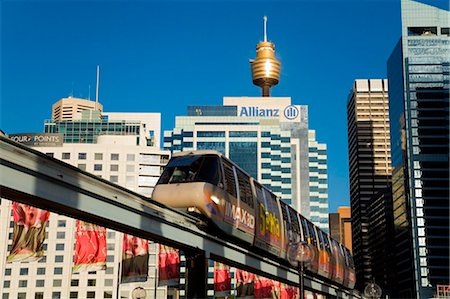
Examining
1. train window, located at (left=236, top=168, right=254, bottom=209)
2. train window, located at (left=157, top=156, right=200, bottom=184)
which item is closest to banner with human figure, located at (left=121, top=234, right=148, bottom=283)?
train window, located at (left=157, top=156, right=200, bottom=184)

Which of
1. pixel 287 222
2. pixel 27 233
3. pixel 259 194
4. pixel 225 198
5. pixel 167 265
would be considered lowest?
pixel 167 265

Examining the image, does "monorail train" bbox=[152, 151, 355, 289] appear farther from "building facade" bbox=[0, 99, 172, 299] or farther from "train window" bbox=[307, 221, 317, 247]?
"building facade" bbox=[0, 99, 172, 299]

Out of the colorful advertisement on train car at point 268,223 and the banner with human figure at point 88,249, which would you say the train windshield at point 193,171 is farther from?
the banner with human figure at point 88,249

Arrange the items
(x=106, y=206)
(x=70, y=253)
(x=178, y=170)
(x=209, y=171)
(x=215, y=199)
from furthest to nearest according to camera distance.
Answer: (x=70, y=253), (x=178, y=170), (x=209, y=171), (x=215, y=199), (x=106, y=206)

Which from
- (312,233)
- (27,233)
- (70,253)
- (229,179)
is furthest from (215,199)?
(70,253)

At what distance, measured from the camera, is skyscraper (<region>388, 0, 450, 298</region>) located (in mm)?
177625

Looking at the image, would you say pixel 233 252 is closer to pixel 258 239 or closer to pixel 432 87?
pixel 258 239

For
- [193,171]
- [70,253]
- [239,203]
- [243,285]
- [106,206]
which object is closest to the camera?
[106,206]

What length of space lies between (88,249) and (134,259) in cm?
325

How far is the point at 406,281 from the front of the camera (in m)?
192

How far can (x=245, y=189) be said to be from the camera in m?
29.3

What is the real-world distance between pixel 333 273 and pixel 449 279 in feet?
446

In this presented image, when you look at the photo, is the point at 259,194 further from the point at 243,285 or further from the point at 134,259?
the point at 134,259

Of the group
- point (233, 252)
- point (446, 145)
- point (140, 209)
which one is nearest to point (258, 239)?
point (233, 252)
